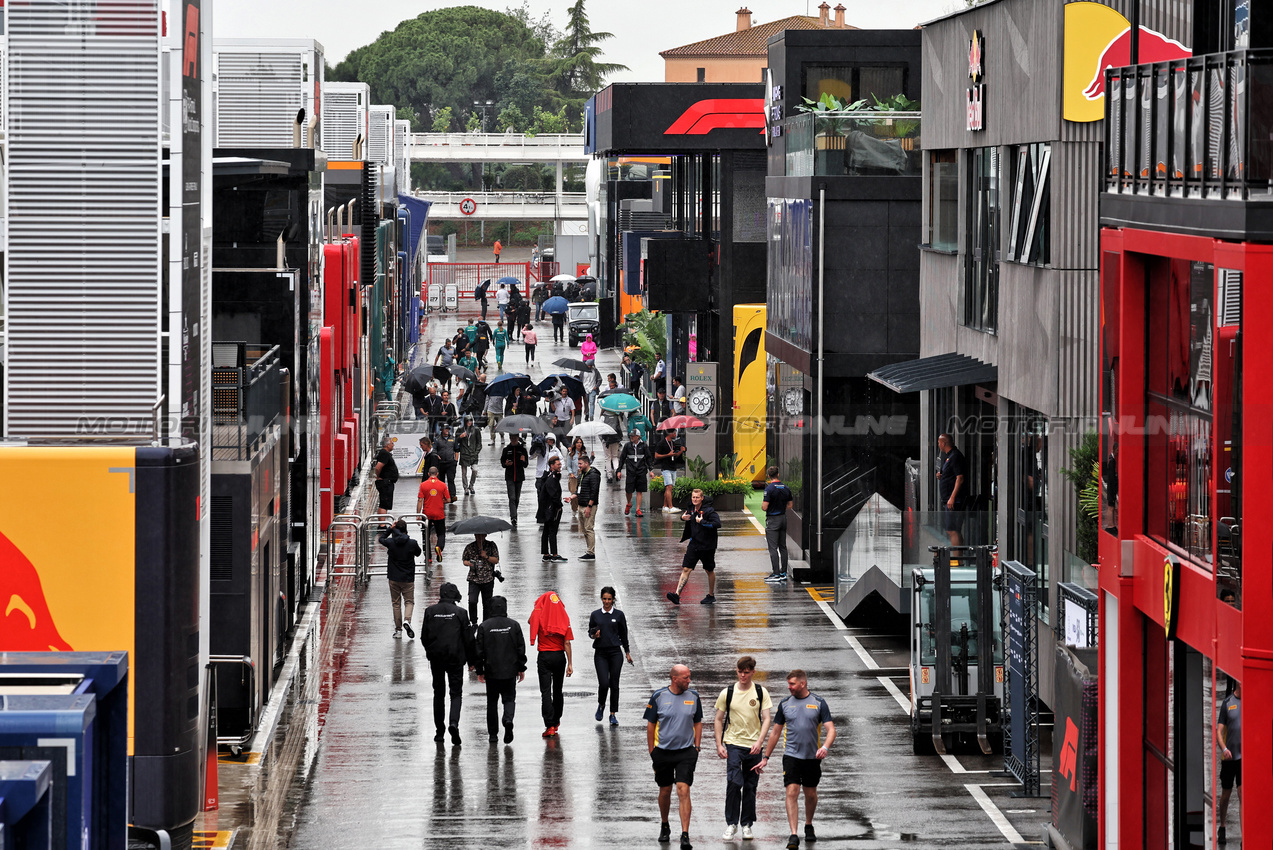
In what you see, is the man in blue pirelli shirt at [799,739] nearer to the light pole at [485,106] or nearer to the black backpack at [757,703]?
the black backpack at [757,703]

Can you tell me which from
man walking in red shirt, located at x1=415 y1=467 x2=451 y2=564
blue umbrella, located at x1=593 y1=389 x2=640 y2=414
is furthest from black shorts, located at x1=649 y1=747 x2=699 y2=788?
blue umbrella, located at x1=593 y1=389 x2=640 y2=414

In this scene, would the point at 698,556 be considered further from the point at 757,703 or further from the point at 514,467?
the point at 757,703

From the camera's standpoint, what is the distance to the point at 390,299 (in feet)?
164

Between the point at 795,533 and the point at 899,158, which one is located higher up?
the point at 899,158

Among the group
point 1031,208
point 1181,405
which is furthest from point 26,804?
point 1031,208

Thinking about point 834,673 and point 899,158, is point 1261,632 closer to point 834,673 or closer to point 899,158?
point 834,673

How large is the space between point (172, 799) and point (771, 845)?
4.91 m

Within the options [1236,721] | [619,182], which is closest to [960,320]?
[1236,721]

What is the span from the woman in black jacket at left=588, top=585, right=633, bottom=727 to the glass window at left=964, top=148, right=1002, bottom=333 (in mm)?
6134

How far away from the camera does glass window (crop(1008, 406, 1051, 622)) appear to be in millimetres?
18125

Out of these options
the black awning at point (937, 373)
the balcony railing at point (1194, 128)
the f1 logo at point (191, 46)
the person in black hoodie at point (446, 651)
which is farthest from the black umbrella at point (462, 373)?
the balcony railing at point (1194, 128)

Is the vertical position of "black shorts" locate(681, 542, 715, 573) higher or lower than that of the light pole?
lower

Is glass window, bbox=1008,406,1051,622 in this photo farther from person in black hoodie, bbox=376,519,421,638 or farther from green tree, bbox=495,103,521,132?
green tree, bbox=495,103,521,132

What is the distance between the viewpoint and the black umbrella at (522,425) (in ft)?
103
